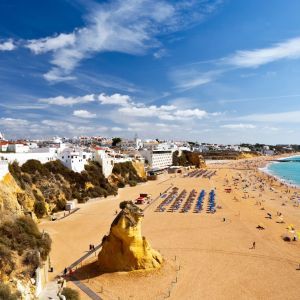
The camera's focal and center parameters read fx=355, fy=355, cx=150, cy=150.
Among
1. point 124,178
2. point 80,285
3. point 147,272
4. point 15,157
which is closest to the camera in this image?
point 80,285

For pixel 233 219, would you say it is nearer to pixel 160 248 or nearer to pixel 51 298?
pixel 160 248

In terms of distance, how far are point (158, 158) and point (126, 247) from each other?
7005 cm

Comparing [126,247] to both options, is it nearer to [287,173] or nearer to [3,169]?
[3,169]

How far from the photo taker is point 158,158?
290 feet

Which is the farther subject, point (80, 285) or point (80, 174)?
point (80, 174)

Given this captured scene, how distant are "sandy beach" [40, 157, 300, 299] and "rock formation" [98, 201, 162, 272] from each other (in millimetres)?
554

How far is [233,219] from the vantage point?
108ft

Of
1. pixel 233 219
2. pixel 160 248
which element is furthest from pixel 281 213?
pixel 160 248

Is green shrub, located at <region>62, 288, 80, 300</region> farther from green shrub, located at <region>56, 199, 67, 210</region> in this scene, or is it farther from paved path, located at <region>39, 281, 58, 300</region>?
green shrub, located at <region>56, 199, 67, 210</region>

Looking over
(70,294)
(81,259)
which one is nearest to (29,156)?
(81,259)

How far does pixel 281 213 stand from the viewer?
122 ft

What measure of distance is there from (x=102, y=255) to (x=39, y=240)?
3.41 m

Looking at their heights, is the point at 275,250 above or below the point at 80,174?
below

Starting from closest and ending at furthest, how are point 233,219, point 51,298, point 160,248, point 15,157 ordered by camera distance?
point 51,298, point 160,248, point 233,219, point 15,157
